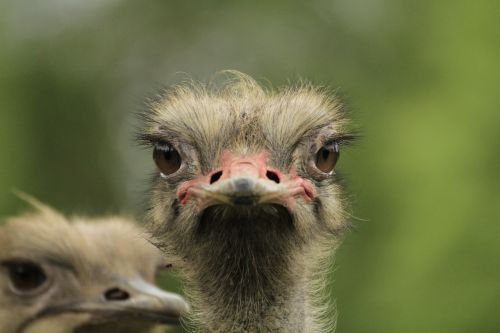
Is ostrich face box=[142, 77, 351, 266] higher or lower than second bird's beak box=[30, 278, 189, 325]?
lower

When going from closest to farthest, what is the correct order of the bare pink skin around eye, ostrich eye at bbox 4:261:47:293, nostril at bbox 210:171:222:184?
the bare pink skin around eye
nostril at bbox 210:171:222:184
ostrich eye at bbox 4:261:47:293

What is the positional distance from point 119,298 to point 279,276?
5.16ft

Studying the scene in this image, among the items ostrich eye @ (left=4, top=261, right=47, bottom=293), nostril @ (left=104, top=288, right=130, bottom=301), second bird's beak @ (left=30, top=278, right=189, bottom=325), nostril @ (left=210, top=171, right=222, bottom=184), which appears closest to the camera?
nostril @ (left=210, top=171, right=222, bottom=184)

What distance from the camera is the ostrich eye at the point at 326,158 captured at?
375 centimetres

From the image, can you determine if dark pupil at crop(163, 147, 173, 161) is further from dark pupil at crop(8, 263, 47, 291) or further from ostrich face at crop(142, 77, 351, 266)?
dark pupil at crop(8, 263, 47, 291)

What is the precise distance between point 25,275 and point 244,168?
2.39m

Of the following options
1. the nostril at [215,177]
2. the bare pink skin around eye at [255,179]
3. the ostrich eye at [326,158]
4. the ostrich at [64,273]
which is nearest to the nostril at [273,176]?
the bare pink skin around eye at [255,179]

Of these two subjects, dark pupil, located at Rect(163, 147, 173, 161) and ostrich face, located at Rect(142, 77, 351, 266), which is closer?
ostrich face, located at Rect(142, 77, 351, 266)

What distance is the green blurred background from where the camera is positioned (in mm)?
8156

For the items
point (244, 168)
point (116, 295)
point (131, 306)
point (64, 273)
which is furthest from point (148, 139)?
point (64, 273)

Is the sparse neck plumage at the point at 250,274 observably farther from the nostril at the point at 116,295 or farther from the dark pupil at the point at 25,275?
the dark pupil at the point at 25,275

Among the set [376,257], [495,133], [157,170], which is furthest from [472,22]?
[157,170]

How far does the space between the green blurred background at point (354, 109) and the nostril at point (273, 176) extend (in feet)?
2.66

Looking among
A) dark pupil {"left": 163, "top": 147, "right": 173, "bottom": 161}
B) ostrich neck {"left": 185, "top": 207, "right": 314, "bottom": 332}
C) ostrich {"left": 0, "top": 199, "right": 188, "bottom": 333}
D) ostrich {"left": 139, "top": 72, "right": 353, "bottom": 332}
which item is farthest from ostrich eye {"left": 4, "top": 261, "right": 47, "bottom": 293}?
dark pupil {"left": 163, "top": 147, "right": 173, "bottom": 161}
